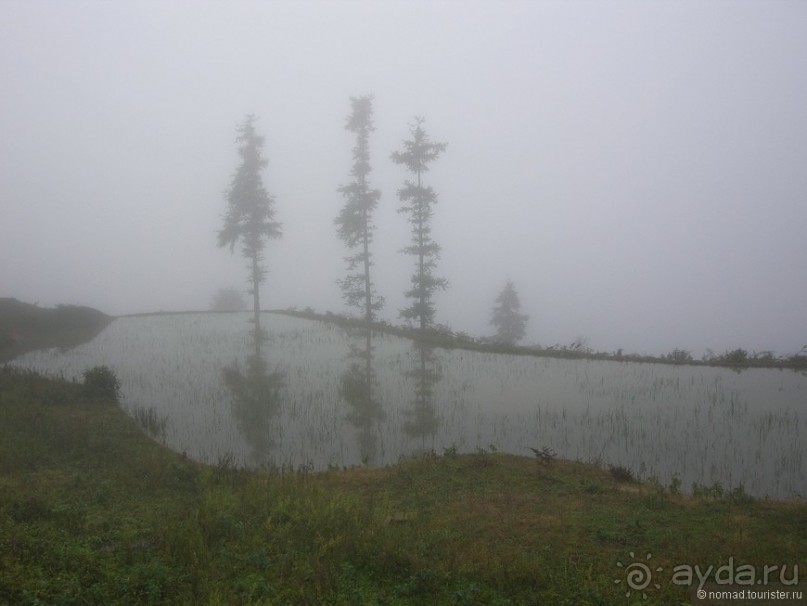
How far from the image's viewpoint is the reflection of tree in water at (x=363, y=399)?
579 inches

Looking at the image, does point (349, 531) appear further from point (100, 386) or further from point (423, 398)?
point (100, 386)

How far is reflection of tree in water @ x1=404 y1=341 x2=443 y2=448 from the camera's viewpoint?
51.6 ft

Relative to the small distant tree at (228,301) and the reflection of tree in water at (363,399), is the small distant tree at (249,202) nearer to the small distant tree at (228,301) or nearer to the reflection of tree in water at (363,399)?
the reflection of tree in water at (363,399)

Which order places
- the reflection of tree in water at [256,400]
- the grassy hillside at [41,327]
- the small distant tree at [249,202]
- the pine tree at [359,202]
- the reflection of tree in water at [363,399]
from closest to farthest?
the reflection of tree in water at [256,400] < the reflection of tree in water at [363,399] < the grassy hillside at [41,327] < the pine tree at [359,202] < the small distant tree at [249,202]

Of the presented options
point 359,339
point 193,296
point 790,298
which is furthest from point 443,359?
point 790,298

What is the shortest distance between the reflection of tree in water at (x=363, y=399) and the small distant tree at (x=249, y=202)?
1442 cm

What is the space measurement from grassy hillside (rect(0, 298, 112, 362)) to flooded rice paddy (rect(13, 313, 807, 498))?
2074mm

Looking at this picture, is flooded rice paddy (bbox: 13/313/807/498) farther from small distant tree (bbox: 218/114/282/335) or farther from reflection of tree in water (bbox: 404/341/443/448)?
small distant tree (bbox: 218/114/282/335)

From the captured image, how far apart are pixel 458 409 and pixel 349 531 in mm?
9767

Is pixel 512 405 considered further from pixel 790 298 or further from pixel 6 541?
pixel 790 298

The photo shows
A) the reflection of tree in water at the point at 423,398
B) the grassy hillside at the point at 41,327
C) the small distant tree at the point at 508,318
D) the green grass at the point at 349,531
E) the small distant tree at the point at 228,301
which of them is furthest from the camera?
the small distant tree at the point at 228,301

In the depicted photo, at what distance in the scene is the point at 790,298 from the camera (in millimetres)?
165500

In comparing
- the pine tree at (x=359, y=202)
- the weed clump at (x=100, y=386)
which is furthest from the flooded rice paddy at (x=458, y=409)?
the pine tree at (x=359, y=202)

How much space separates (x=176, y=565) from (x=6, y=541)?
206cm
